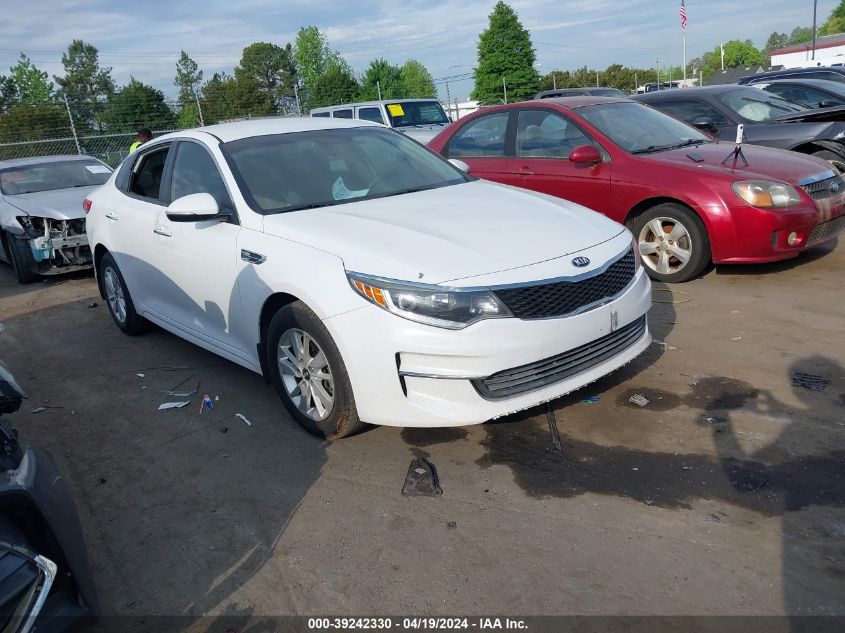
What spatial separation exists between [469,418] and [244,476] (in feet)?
4.07

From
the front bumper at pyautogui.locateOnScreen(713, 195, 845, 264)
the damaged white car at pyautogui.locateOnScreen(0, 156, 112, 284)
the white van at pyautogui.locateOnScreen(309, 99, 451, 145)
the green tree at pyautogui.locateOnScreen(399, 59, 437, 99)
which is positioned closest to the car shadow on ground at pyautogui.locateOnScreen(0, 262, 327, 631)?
the damaged white car at pyautogui.locateOnScreen(0, 156, 112, 284)

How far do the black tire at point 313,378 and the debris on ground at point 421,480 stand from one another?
14.9 inches

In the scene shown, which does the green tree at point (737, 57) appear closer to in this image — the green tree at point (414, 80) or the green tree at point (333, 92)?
the green tree at point (414, 80)

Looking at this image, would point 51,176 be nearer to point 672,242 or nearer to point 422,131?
point 422,131

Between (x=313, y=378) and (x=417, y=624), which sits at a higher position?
(x=313, y=378)

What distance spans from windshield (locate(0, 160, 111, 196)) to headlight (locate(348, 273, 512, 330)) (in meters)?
7.84

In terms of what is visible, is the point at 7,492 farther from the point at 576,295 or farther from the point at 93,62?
the point at 93,62

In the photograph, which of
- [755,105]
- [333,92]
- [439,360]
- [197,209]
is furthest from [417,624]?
[333,92]

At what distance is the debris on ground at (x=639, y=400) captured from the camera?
413cm

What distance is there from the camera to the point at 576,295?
3.61 meters

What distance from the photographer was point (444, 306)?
3354 millimetres

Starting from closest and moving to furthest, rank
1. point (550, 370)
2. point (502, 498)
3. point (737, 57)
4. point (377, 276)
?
point (502, 498), point (377, 276), point (550, 370), point (737, 57)

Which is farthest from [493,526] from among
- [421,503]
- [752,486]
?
[752,486]

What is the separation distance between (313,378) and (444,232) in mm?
1057
